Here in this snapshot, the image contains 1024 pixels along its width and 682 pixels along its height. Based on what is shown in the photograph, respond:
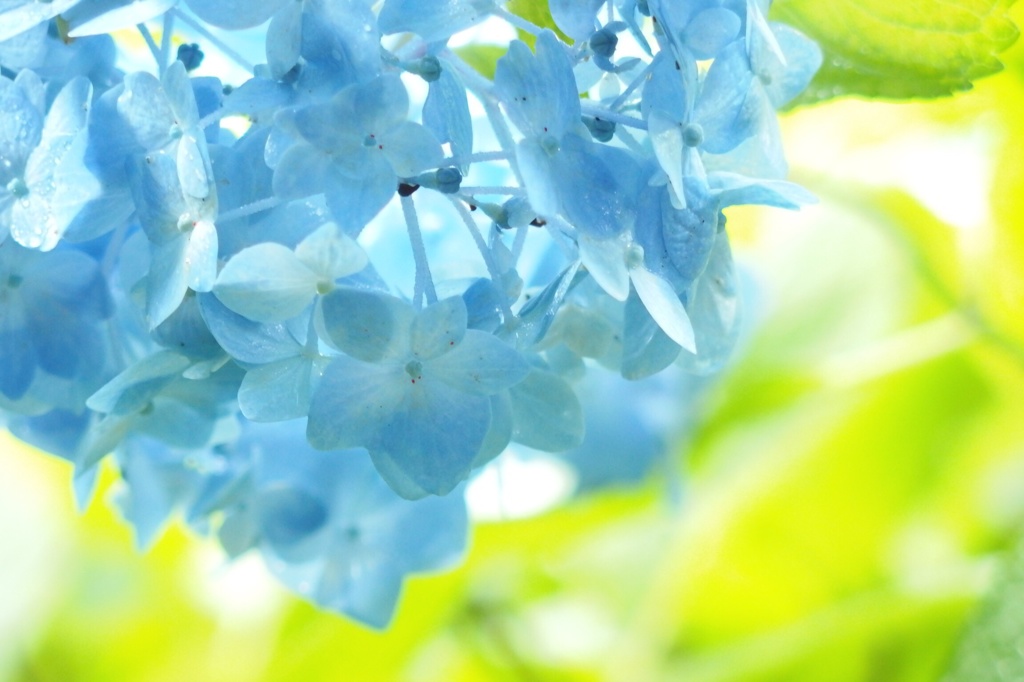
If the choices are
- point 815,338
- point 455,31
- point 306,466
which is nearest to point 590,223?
point 455,31

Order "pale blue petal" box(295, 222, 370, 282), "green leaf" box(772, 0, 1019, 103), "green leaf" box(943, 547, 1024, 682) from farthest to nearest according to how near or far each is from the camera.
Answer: "green leaf" box(943, 547, 1024, 682) < "green leaf" box(772, 0, 1019, 103) < "pale blue petal" box(295, 222, 370, 282)

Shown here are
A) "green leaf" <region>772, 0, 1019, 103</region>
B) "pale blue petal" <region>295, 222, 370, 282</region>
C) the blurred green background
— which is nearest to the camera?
"pale blue petal" <region>295, 222, 370, 282</region>

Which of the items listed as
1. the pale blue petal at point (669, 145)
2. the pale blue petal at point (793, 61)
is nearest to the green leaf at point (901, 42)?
the pale blue petal at point (793, 61)

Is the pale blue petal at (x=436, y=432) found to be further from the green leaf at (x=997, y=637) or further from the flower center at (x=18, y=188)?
the green leaf at (x=997, y=637)

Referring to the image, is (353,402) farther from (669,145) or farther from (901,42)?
(901,42)

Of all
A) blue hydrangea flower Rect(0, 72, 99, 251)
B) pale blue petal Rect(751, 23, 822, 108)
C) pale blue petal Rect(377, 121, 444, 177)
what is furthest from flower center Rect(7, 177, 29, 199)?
pale blue petal Rect(751, 23, 822, 108)

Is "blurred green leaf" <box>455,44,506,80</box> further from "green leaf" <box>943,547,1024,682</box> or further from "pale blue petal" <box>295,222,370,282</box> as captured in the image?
"green leaf" <box>943,547,1024,682</box>
